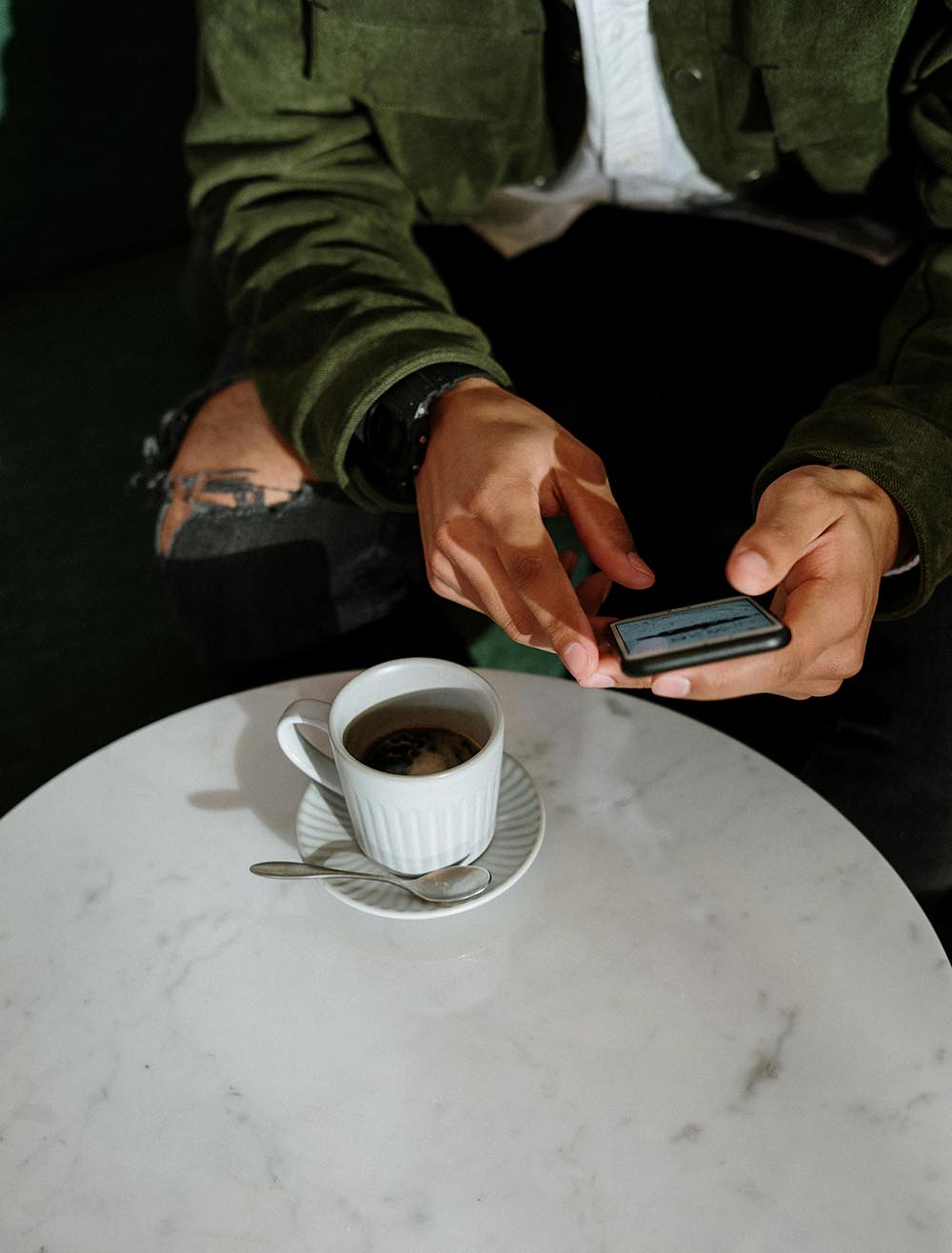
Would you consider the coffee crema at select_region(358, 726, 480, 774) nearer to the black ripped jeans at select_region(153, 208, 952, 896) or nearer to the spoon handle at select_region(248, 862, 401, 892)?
the spoon handle at select_region(248, 862, 401, 892)

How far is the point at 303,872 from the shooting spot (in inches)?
23.1

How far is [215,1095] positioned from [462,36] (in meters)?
0.84

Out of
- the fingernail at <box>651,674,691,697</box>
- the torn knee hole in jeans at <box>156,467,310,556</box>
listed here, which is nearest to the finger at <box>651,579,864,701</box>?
the fingernail at <box>651,674,691,697</box>

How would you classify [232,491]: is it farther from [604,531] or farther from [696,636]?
[696,636]

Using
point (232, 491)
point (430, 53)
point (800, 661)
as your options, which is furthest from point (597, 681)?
point (430, 53)

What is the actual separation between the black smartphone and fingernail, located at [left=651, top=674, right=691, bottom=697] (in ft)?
0.08

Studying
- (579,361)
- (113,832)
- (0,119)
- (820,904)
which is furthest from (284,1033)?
(0,119)

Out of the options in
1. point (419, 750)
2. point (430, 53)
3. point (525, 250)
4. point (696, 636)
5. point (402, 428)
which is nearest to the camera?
point (696, 636)

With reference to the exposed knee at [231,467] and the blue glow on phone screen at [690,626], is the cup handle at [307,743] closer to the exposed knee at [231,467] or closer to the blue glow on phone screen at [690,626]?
the blue glow on phone screen at [690,626]

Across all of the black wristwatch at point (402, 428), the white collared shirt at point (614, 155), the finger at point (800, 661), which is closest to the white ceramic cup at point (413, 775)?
the finger at point (800, 661)

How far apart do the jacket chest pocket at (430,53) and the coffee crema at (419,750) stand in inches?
24.4

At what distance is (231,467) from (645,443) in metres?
0.48

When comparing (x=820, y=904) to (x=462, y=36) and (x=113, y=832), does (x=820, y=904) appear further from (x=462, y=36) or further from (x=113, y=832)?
(x=462, y=36)

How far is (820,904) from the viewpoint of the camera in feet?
1.98
